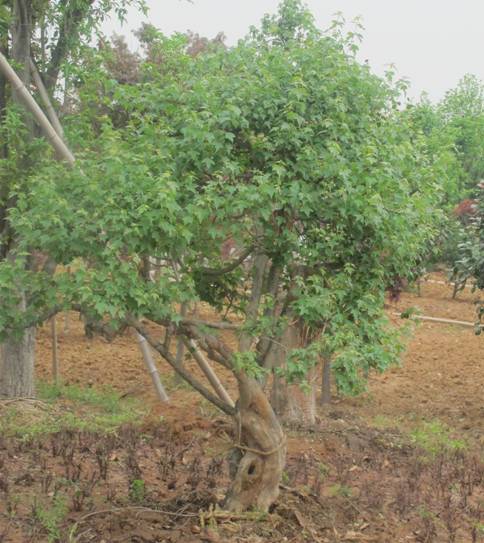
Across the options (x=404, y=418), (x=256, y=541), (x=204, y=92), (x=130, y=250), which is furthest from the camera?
(x=404, y=418)

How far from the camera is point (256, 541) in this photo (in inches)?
197

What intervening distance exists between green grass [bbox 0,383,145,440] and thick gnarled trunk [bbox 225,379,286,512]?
272 cm

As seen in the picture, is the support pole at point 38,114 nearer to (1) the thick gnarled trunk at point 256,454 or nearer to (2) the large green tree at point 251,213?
(2) the large green tree at point 251,213

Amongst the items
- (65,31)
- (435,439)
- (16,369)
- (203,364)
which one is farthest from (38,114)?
(435,439)

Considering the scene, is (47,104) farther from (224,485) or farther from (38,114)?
(224,485)

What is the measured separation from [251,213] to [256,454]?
1587 mm

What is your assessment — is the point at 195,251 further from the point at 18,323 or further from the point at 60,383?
the point at 60,383

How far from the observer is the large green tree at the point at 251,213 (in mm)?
4227

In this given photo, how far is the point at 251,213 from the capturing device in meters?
4.73

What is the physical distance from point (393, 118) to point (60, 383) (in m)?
7.86

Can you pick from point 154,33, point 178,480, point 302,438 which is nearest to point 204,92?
point 154,33

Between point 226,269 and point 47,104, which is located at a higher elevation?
point 47,104

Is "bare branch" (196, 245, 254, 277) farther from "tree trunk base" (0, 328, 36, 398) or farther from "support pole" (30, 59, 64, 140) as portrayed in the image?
"tree trunk base" (0, 328, 36, 398)

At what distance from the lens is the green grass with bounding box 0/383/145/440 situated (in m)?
8.01
